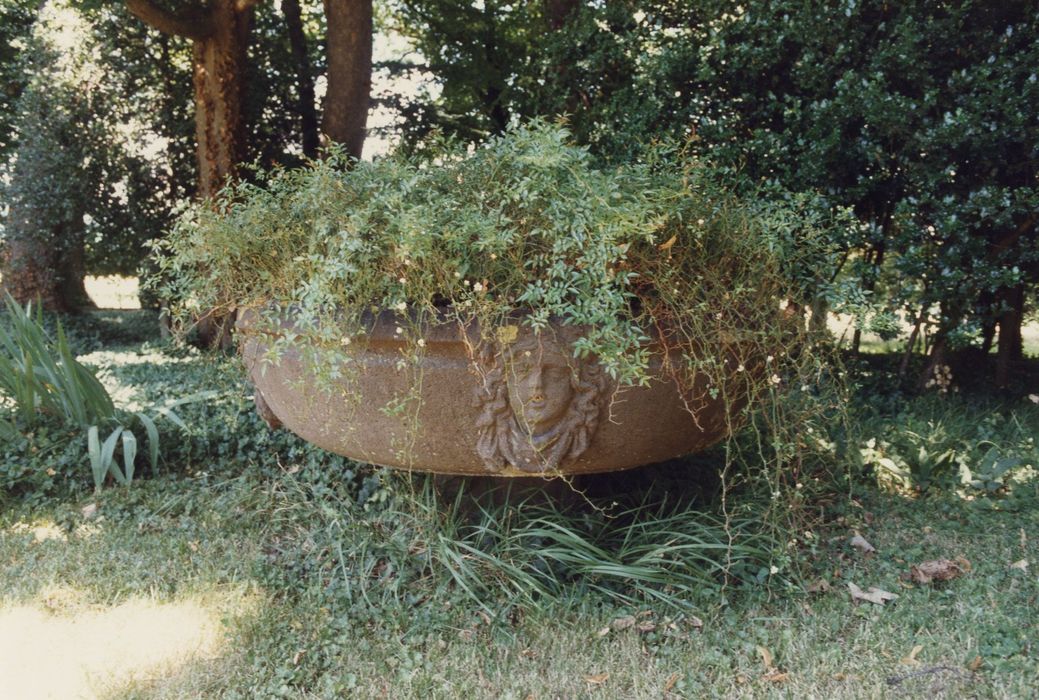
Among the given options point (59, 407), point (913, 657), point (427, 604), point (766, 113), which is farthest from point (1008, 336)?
point (59, 407)

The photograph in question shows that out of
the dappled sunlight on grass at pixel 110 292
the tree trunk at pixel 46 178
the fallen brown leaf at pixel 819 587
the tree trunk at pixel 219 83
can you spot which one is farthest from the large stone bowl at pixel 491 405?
the dappled sunlight on grass at pixel 110 292

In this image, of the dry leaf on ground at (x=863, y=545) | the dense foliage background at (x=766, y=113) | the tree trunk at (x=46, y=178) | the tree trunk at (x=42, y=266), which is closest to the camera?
the dry leaf on ground at (x=863, y=545)

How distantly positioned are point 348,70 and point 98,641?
428 cm

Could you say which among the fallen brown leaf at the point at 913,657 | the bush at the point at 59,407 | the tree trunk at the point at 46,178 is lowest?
the fallen brown leaf at the point at 913,657

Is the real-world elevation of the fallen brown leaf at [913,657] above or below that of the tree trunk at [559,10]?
below

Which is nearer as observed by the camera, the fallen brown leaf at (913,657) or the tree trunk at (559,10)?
the fallen brown leaf at (913,657)

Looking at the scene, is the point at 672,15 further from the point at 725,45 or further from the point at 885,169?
the point at 885,169

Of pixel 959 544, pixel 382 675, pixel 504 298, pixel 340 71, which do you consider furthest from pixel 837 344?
pixel 340 71

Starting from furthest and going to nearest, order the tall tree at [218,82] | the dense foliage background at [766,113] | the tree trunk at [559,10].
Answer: the tall tree at [218,82] → the tree trunk at [559,10] → the dense foliage background at [766,113]

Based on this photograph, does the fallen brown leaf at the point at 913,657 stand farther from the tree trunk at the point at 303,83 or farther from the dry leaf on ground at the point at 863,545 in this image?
the tree trunk at the point at 303,83

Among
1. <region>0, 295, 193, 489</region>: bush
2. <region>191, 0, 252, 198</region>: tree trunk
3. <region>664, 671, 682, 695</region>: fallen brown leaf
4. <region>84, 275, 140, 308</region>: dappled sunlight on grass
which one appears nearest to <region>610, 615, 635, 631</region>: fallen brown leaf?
<region>664, 671, 682, 695</region>: fallen brown leaf

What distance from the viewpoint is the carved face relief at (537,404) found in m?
2.15

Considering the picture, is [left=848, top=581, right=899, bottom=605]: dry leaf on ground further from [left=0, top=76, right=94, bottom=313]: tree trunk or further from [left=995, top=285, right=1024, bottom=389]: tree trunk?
[left=0, top=76, right=94, bottom=313]: tree trunk

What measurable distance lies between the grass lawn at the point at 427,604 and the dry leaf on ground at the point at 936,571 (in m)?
0.03
